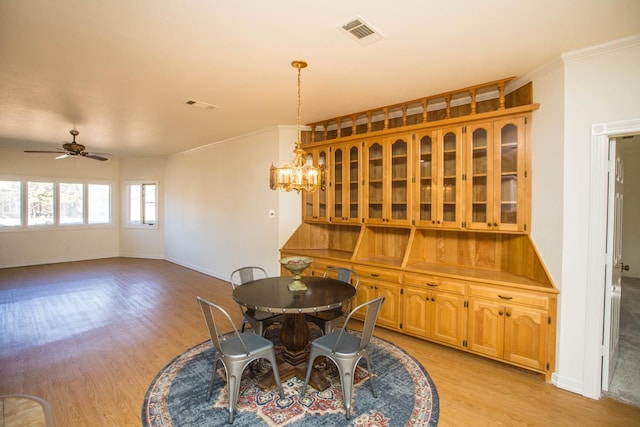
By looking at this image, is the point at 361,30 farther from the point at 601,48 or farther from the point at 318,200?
the point at 318,200

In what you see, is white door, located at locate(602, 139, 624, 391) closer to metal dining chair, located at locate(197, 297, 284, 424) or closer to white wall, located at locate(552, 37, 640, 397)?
white wall, located at locate(552, 37, 640, 397)

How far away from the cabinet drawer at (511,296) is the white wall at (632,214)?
5.94 metres

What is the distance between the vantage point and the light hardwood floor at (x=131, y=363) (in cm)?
228

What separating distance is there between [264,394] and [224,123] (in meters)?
3.80

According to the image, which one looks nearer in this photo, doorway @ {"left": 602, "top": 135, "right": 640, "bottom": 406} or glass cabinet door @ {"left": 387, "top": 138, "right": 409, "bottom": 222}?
doorway @ {"left": 602, "top": 135, "right": 640, "bottom": 406}

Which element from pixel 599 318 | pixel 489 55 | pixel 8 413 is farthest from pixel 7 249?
pixel 599 318

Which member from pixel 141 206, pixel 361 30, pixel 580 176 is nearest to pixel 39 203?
pixel 141 206

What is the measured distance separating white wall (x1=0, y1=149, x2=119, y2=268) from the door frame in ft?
32.8

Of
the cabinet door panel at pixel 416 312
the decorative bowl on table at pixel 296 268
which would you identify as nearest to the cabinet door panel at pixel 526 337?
the cabinet door panel at pixel 416 312

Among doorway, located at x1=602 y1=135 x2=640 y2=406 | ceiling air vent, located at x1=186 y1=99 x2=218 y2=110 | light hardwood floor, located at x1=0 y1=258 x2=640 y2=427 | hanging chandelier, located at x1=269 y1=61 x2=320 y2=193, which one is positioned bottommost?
light hardwood floor, located at x1=0 y1=258 x2=640 y2=427

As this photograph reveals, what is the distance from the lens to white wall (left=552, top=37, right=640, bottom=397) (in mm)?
2377

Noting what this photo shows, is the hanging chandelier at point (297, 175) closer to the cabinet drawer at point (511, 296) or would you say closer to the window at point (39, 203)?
the cabinet drawer at point (511, 296)

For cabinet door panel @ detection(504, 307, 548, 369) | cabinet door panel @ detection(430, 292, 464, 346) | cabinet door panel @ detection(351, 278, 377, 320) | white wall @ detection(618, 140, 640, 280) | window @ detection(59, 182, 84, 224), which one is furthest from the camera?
window @ detection(59, 182, 84, 224)

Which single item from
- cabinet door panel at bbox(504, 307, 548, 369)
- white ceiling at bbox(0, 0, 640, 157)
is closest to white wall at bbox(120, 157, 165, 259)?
white ceiling at bbox(0, 0, 640, 157)
